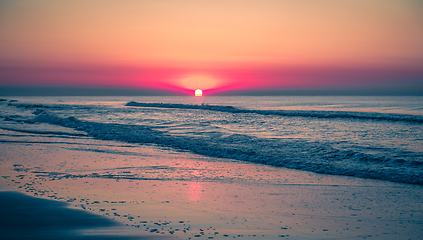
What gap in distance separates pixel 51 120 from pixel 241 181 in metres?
22.8

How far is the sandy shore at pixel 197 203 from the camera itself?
424 cm

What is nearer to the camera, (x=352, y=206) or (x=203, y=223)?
(x=203, y=223)

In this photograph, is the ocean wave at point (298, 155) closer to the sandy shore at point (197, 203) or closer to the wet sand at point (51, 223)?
the sandy shore at point (197, 203)

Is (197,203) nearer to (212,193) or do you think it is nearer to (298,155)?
(212,193)

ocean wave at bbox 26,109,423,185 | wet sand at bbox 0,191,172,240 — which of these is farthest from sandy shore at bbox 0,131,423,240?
ocean wave at bbox 26,109,423,185

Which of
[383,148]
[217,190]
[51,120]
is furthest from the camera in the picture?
[51,120]

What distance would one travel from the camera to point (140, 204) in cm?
525

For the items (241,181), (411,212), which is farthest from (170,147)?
(411,212)

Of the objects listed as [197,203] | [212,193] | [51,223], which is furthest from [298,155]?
[51,223]

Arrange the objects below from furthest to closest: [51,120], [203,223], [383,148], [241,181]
→ [51,120] < [383,148] < [241,181] < [203,223]

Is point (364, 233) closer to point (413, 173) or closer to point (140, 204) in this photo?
point (140, 204)

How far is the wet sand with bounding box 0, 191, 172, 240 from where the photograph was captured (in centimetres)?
400

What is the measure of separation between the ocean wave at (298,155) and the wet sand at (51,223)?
6369 millimetres

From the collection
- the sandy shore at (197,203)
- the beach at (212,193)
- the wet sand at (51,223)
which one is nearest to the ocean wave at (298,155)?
the beach at (212,193)
